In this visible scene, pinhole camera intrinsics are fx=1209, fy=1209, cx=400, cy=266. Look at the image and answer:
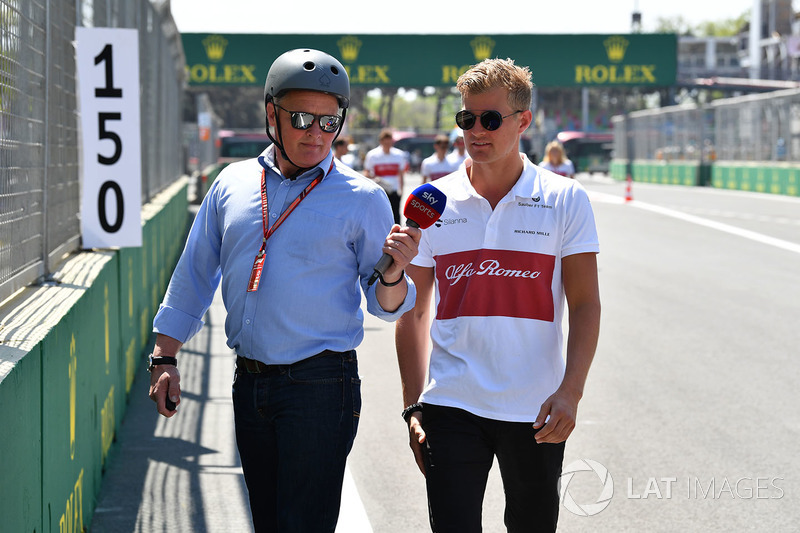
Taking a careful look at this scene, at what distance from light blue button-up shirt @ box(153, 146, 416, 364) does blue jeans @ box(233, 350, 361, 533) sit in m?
0.06

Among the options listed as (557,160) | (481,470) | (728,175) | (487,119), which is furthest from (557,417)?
(728,175)

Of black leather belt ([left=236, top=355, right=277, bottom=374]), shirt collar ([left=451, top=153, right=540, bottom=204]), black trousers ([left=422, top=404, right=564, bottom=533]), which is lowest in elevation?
black trousers ([left=422, top=404, right=564, bottom=533])

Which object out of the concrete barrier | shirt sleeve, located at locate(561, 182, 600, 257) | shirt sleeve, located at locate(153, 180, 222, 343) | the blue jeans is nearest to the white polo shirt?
shirt sleeve, located at locate(561, 182, 600, 257)

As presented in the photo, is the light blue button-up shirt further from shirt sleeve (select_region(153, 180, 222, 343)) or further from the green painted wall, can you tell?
the green painted wall

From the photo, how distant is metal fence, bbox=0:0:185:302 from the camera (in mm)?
4715

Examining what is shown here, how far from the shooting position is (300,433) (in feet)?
11.6

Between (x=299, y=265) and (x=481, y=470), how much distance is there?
34.7 inches

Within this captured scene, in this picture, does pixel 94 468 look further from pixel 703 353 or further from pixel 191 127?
pixel 191 127

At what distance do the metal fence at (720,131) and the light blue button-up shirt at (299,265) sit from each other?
34038 millimetres

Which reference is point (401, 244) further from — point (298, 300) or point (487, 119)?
point (487, 119)

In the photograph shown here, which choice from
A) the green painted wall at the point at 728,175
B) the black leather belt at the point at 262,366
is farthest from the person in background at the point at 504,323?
the green painted wall at the point at 728,175

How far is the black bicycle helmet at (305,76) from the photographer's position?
3594 millimetres

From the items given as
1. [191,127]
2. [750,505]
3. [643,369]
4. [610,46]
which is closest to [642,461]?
[750,505]

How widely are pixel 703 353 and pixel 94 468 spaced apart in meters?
5.64
